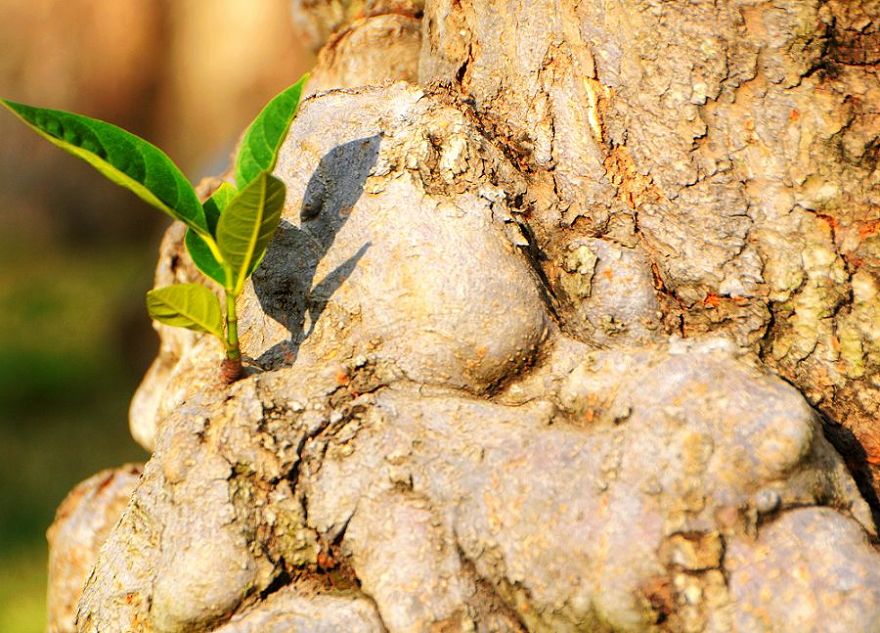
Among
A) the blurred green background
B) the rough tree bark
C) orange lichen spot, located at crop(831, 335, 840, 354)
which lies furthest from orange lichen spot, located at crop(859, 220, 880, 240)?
the blurred green background

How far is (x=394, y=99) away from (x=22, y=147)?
4292 mm

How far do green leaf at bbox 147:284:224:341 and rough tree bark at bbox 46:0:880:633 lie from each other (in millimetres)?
96

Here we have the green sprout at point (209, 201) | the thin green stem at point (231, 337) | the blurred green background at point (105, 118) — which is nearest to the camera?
the green sprout at point (209, 201)

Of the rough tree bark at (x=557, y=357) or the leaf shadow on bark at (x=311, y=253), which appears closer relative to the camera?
the rough tree bark at (x=557, y=357)

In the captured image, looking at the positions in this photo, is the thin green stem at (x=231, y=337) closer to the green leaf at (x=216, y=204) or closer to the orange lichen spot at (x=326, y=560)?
the green leaf at (x=216, y=204)

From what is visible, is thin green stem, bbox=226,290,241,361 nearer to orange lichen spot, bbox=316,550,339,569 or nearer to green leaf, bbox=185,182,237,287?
green leaf, bbox=185,182,237,287

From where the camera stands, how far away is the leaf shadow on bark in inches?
47.2

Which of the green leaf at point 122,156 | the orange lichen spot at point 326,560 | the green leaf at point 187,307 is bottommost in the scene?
the orange lichen spot at point 326,560

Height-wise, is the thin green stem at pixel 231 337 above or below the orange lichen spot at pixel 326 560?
above

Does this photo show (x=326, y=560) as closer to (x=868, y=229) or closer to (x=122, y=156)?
(x=122, y=156)

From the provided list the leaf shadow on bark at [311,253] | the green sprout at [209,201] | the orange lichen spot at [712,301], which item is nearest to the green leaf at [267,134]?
the green sprout at [209,201]

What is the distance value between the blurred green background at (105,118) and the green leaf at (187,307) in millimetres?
2844

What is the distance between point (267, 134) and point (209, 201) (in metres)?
0.12

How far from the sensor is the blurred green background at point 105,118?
3980 mm
